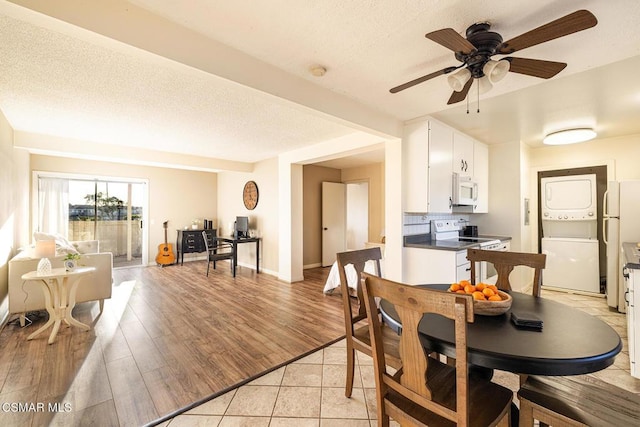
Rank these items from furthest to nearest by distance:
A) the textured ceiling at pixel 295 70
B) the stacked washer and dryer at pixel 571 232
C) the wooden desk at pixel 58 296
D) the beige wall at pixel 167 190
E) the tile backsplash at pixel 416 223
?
the beige wall at pixel 167 190, the stacked washer and dryer at pixel 571 232, the tile backsplash at pixel 416 223, the wooden desk at pixel 58 296, the textured ceiling at pixel 295 70

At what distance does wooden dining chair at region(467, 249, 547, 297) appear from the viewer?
6.07ft

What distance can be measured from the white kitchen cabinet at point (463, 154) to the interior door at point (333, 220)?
3189 millimetres

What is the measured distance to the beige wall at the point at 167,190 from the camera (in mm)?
5613

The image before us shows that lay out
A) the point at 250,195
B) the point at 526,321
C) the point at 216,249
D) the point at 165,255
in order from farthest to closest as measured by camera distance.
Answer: the point at 165,255, the point at 250,195, the point at 216,249, the point at 526,321

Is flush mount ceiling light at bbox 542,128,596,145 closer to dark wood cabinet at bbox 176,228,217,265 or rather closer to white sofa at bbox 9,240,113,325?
white sofa at bbox 9,240,113,325

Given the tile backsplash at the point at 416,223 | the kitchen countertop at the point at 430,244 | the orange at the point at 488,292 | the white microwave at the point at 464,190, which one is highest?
the white microwave at the point at 464,190

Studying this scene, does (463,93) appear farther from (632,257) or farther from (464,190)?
(632,257)

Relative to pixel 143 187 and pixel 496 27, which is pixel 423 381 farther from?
pixel 143 187

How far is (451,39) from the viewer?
140 centimetres

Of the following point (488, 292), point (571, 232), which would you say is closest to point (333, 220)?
point (571, 232)

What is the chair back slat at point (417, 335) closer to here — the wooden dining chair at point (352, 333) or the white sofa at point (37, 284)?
the wooden dining chair at point (352, 333)

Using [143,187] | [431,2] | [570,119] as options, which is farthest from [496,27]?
[143,187]

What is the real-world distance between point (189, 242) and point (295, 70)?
18.8ft

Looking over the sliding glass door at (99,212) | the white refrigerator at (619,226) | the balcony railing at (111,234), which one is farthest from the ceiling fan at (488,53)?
the balcony railing at (111,234)
